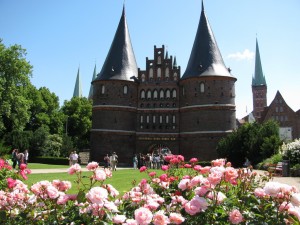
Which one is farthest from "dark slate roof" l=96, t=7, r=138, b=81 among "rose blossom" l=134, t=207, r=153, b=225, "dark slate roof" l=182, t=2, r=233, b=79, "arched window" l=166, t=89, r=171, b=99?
"rose blossom" l=134, t=207, r=153, b=225

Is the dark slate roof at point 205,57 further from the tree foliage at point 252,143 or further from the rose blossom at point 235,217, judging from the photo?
the rose blossom at point 235,217

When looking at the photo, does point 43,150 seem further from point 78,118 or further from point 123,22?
point 123,22

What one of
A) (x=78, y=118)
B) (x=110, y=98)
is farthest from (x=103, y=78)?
(x=78, y=118)

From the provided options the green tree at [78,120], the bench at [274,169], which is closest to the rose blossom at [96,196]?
the bench at [274,169]

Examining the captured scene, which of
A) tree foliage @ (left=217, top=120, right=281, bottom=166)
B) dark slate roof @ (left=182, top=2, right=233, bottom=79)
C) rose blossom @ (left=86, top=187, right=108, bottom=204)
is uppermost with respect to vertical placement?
dark slate roof @ (left=182, top=2, right=233, bottom=79)

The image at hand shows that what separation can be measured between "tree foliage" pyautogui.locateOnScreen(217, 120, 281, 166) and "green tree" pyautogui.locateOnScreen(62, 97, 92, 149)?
103ft

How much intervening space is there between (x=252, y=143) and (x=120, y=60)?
20.9 meters

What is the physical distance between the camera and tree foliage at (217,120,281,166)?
29.8 metres

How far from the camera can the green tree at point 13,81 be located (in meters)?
36.7

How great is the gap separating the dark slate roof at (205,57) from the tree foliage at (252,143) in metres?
9.45

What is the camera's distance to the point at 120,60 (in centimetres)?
4522

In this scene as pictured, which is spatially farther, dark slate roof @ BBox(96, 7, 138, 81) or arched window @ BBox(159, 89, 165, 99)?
arched window @ BBox(159, 89, 165, 99)

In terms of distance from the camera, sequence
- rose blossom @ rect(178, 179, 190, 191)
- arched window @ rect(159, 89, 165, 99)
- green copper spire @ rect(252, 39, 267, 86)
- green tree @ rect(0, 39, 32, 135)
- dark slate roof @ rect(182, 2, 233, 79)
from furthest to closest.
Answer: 1. green copper spire @ rect(252, 39, 267, 86)
2. arched window @ rect(159, 89, 165, 99)
3. dark slate roof @ rect(182, 2, 233, 79)
4. green tree @ rect(0, 39, 32, 135)
5. rose blossom @ rect(178, 179, 190, 191)

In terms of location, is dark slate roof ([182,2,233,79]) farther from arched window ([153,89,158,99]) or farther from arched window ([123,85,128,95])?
arched window ([123,85,128,95])
